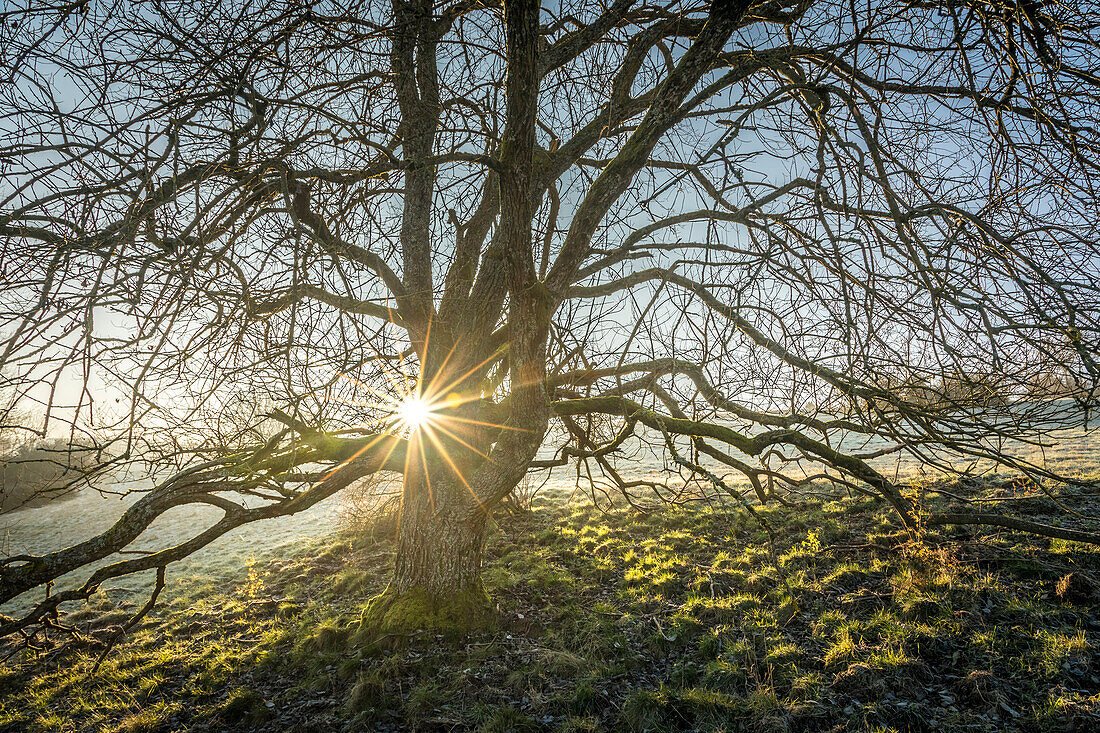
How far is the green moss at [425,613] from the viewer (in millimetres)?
4820

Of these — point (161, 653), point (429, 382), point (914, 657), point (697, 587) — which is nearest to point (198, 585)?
point (161, 653)

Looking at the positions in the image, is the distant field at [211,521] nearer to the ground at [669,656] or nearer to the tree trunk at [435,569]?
the ground at [669,656]

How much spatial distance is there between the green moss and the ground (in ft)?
0.32

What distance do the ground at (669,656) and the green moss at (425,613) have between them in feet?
0.32

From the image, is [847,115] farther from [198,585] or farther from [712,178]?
[198,585]

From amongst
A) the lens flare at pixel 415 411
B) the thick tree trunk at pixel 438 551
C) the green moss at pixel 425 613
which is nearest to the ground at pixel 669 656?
the green moss at pixel 425 613

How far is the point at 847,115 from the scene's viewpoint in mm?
4023

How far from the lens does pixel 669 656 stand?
15.2 feet

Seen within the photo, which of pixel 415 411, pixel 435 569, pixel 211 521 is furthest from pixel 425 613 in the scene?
pixel 211 521

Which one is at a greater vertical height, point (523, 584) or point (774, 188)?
point (774, 188)

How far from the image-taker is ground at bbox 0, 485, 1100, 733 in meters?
3.71

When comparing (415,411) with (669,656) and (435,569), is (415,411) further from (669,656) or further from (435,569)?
(669,656)

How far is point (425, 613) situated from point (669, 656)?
2425 millimetres

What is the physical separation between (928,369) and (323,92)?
507cm
